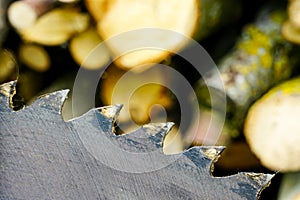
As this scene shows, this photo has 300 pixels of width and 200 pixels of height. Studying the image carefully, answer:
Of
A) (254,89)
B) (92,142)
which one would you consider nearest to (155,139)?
(92,142)

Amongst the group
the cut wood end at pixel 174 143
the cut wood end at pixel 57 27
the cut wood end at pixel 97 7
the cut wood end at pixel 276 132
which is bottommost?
the cut wood end at pixel 174 143

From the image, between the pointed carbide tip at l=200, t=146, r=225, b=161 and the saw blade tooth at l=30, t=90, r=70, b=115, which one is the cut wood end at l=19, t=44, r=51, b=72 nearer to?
the saw blade tooth at l=30, t=90, r=70, b=115

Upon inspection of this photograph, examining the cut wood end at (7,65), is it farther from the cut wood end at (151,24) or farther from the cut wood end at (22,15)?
the cut wood end at (151,24)

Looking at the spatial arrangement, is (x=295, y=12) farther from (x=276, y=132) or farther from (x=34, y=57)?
(x=34, y=57)

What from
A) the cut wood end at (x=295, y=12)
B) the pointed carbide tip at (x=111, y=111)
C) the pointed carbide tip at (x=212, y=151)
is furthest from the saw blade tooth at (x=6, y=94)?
the cut wood end at (x=295, y=12)

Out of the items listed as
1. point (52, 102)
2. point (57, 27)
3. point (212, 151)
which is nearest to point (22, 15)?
point (57, 27)

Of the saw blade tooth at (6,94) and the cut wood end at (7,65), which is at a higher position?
the saw blade tooth at (6,94)

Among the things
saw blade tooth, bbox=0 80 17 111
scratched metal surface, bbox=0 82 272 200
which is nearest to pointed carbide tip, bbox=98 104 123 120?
scratched metal surface, bbox=0 82 272 200
